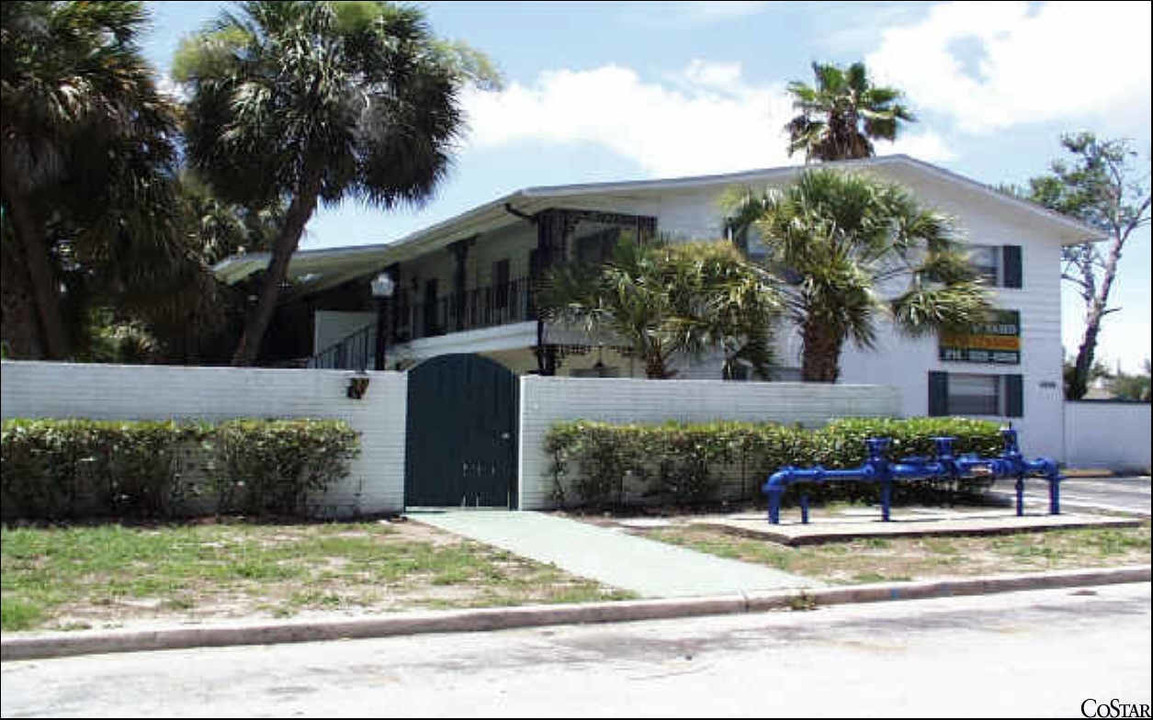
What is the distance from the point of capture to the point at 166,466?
1204 centimetres

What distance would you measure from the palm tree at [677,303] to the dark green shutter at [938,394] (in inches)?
256

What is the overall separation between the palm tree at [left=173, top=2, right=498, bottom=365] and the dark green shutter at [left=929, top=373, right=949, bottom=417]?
1136 centimetres

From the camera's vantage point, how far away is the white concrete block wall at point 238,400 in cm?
1196

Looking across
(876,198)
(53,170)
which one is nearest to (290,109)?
(53,170)

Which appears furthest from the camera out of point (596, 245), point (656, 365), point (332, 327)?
point (332, 327)

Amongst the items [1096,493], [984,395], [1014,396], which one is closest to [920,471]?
[1096,493]

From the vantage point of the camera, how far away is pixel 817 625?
823cm

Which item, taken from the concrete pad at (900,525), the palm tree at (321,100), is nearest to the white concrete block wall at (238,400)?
the concrete pad at (900,525)

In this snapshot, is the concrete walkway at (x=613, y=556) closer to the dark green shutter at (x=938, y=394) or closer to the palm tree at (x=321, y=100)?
the palm tree at (x=321, y=100)

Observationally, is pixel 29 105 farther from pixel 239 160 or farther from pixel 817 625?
pixel 817 625

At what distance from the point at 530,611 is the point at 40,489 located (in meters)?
6.19

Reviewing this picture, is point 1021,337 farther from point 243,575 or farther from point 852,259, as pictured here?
point 243,575

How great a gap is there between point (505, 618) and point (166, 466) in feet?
18.8

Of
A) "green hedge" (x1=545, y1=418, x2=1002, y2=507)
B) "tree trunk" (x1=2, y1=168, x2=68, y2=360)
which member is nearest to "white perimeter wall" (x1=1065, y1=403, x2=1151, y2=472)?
"green hedge" (x1=545, y1=418, x2=1002, y2=507)
